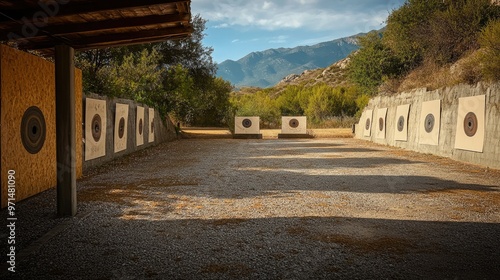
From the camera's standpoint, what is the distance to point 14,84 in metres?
5.25

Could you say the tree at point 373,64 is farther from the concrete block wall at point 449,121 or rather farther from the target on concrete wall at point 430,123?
the target on concrete wall at point 430,123

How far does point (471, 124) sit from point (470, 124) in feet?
0.15

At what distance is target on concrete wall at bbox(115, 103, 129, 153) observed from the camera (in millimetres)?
10758

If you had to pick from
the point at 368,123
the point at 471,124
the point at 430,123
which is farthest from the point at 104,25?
the point at 368,123

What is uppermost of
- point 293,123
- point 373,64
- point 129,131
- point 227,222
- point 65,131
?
point 373,64

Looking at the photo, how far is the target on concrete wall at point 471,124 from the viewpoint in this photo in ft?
32.8

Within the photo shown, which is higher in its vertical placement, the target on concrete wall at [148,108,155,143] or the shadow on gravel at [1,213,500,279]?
the target on concrete wall at [148,108,155,143]

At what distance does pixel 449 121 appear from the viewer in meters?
11.9

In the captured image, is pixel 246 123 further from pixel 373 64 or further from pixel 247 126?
pixel 373 64

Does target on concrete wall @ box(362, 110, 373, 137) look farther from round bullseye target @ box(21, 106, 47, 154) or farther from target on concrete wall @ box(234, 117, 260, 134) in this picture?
round bullseye target @ box(21, 106, 47, 154)

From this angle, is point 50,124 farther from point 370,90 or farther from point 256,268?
point 370,90

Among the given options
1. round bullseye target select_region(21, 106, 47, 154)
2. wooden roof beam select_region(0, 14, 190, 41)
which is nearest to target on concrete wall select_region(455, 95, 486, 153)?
wooden roof beam select_region(0, 14, 190, 41)

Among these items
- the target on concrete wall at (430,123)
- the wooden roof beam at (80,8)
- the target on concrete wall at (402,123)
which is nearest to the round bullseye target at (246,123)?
the target on concrete wall at (402,123)

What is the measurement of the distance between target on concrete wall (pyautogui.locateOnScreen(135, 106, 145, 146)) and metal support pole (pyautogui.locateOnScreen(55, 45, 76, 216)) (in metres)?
8.89
